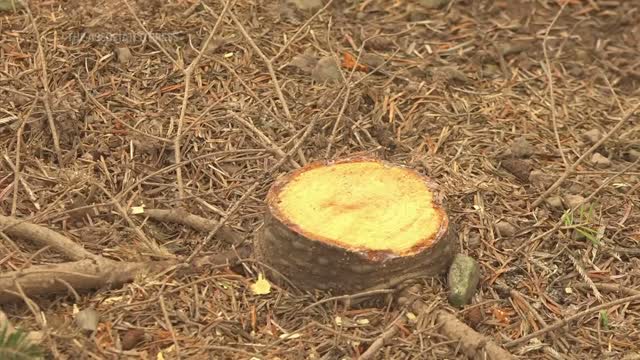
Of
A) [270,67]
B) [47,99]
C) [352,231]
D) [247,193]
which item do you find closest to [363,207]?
[352,231]

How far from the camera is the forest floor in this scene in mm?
2336

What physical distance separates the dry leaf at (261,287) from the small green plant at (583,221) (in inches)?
40.1

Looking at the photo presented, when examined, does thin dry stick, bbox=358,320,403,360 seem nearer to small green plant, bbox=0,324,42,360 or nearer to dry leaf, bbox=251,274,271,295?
A: dry leaf, bbox=251,274,271,295

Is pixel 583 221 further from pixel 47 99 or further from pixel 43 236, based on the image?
pixel 47 99

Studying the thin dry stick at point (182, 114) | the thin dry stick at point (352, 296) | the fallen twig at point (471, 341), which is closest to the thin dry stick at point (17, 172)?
the thin dry stick at point (182, 114)

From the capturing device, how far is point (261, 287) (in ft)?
7.97

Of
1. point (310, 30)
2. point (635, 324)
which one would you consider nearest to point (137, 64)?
point (310, 30)

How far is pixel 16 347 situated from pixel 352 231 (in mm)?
949

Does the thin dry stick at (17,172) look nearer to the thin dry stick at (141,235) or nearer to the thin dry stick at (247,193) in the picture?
the thin dry stick at (141,235)

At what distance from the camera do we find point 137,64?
10.6ft

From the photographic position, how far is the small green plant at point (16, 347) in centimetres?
190

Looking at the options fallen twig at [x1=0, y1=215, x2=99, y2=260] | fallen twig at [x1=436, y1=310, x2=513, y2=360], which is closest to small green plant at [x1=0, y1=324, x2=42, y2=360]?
fallen twig at [x1=0, y1=215, x2=99, y2=260]

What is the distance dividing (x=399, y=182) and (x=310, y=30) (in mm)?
1214

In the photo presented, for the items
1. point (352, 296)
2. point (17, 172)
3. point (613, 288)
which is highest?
point (17, 172)
